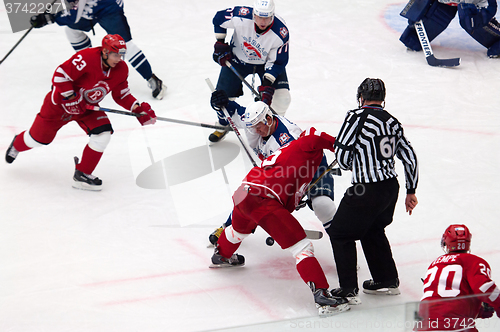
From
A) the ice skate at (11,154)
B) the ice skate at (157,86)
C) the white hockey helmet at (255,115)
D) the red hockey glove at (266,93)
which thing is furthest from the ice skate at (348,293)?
the ice skate at (157,86)

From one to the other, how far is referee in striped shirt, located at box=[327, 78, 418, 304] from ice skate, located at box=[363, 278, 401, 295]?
129 mm

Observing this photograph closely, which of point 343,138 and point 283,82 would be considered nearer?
point 343,138

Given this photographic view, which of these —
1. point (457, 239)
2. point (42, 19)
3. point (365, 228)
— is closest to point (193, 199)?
point (365, 228)

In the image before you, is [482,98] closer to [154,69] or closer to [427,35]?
[427,35]

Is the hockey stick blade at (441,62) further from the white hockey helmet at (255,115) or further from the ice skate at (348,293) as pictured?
the ice skate at (348,293)

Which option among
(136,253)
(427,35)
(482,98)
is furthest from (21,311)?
(427,35)

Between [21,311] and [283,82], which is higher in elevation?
[283,82]

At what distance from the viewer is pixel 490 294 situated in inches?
73.0

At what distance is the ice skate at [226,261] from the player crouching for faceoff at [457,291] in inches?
38.2

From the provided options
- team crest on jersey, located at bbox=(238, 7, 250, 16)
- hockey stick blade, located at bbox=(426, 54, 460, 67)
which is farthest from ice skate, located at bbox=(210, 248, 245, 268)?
hockey stick blade, located at bbox=(426, 54, 460, 67)

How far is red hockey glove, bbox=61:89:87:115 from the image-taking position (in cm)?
317

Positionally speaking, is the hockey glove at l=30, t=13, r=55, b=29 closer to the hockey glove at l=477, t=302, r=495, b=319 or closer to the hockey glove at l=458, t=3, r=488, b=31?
the hockey glove at l=458, t=3, r=488, b=31

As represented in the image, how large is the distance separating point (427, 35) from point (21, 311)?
4420 mm

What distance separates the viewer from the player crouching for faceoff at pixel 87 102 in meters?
3.13
